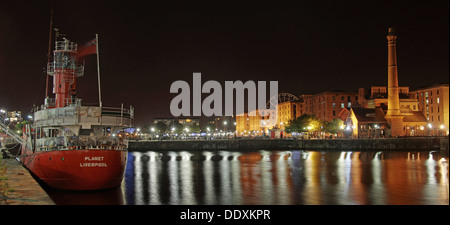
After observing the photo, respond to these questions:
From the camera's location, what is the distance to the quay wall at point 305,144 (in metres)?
91.5

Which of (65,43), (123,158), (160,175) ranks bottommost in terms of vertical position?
(160,175)

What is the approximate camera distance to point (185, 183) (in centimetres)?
3934

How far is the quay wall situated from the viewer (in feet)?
300

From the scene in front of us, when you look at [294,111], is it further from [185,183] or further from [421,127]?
[185,183]

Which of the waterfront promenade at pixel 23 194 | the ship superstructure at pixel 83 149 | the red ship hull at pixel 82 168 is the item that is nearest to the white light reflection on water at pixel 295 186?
the red ship hull at pixel 82 168

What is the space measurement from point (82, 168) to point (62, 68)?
14.1 meters

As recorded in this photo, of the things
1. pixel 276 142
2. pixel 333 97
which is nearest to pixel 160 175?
pixel 276 142

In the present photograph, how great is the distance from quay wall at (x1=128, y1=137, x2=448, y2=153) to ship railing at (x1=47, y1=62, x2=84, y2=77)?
67.7 m

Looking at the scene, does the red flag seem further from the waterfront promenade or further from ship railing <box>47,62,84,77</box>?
the waterfront promenade

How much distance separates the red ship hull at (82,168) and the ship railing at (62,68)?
1128 centimetres

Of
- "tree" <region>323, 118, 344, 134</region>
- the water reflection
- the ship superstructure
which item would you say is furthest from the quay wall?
the ship superstructure

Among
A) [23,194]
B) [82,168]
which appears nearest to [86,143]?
[82,168]
